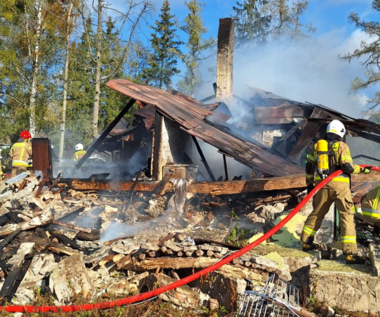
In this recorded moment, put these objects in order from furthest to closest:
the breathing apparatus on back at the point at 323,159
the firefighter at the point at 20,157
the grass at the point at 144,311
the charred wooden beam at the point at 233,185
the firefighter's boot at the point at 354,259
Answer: the firefighter at the point at 20,157 < the charred wooden beam at the point at 233,185 < the breathing apparatus on back at the point at 323,159 < the firefighter's boot at the point at 354,259 < the grass at the point at 144,311

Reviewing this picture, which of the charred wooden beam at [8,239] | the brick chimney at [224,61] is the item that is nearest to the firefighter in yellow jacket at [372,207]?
the charred wooden beam at [8,239]

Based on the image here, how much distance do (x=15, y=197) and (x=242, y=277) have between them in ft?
14.9

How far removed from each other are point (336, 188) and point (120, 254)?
287 centimetres

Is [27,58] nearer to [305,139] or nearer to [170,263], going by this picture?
[305,139]

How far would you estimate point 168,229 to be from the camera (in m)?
6.27

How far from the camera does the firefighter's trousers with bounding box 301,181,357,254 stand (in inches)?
172

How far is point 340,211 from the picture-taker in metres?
4.56

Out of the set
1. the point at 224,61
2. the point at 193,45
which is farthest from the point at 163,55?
the point at 224,61

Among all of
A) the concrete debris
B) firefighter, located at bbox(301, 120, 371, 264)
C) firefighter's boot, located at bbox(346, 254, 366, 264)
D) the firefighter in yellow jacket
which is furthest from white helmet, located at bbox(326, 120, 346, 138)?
the concrete debris

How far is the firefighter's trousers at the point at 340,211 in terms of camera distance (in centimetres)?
438

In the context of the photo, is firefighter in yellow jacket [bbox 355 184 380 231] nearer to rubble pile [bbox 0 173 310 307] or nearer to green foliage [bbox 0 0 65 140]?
rubble pile [bbox 0 173 310 307]

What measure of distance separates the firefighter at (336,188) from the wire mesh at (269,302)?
3.23 ft

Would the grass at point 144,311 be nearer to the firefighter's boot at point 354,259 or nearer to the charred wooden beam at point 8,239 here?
the charred wooden beam at point 8,239

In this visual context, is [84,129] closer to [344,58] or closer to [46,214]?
[344,58]
